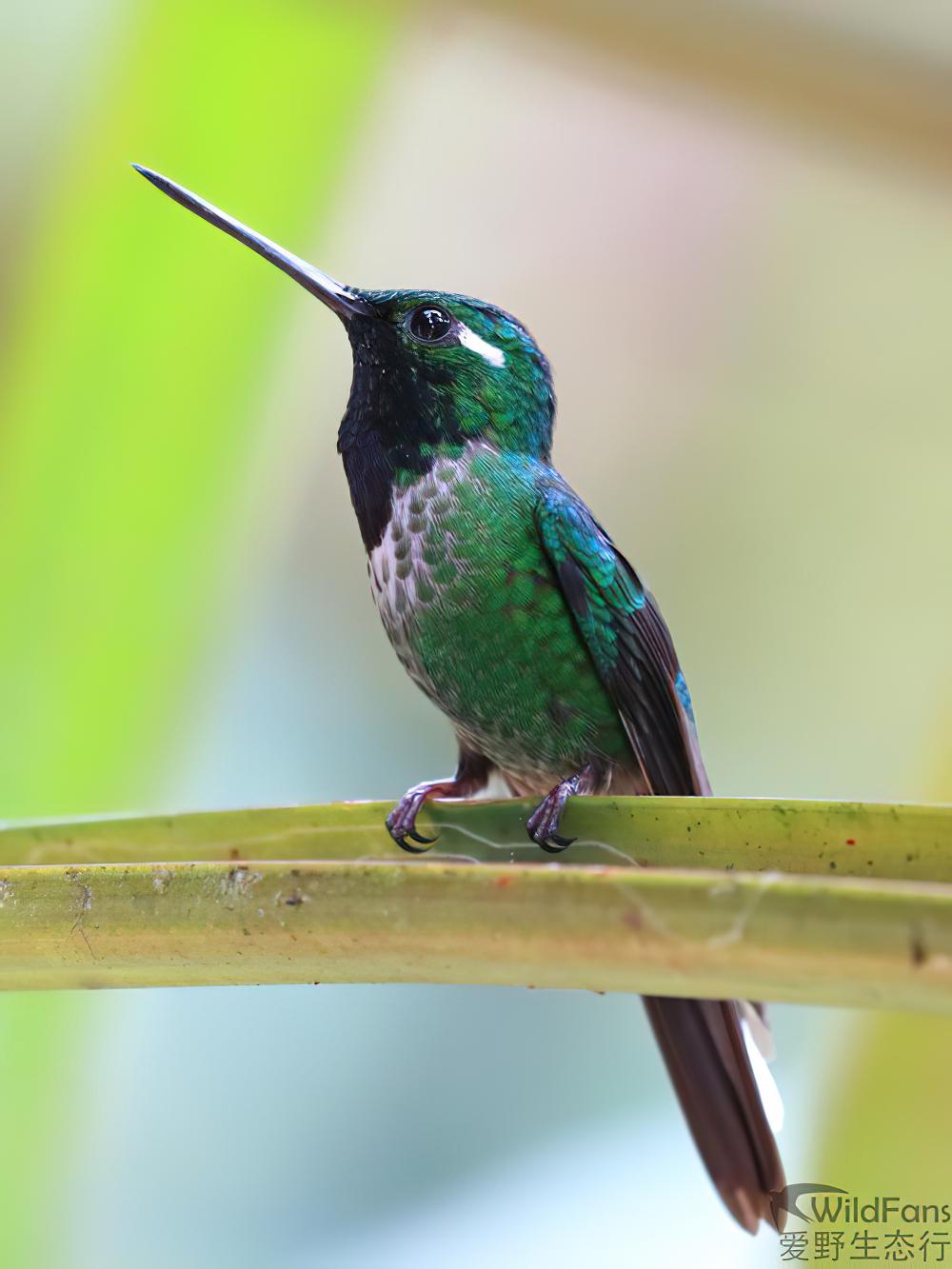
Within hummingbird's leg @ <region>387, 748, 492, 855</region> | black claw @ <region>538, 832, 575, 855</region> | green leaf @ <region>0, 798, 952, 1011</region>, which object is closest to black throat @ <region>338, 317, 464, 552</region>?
hummingbird's leg @ <region>387, 748, 492, 855</region>

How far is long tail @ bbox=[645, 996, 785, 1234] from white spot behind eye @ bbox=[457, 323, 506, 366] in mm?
646

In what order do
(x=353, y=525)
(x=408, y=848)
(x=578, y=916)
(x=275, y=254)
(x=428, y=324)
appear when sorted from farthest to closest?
(x=353, y=525) < (x=428, y=324) < (x=275, y=254) < (x=408, y=848) < (x=578, y=916)

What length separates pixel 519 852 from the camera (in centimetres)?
98

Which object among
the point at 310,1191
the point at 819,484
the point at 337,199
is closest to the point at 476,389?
the point at 337,199

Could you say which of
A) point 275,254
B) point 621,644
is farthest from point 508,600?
point 275,254

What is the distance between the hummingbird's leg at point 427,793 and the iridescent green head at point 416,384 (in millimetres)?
251

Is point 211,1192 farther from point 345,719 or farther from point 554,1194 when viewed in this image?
point 345,719

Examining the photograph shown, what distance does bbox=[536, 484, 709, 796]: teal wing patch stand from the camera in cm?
110

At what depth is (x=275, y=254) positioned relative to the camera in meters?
1.06

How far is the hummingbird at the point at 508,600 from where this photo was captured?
1078 millimetres

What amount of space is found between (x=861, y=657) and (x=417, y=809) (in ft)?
4.49

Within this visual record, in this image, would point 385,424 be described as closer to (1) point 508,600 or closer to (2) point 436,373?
(2) point 436,373

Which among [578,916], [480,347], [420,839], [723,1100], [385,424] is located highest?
[480,347]

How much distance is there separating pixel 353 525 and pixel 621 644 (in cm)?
102
